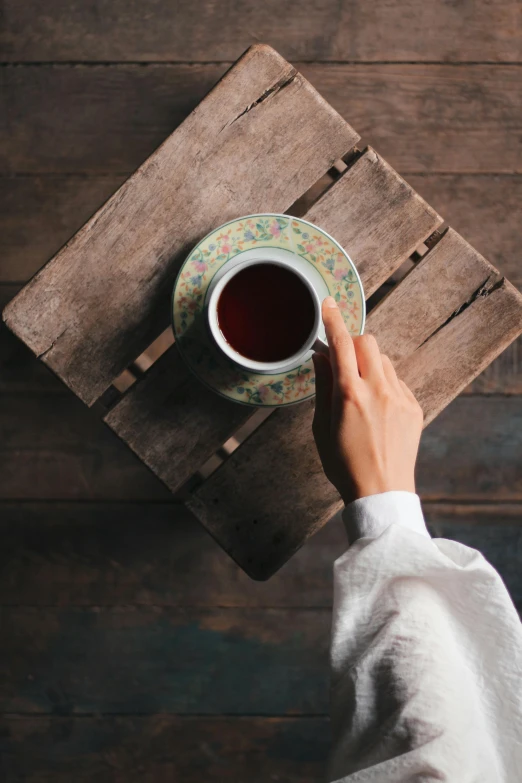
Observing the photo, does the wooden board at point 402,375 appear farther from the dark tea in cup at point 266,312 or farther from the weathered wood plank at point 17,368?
the weathered wood plank at point 17,368

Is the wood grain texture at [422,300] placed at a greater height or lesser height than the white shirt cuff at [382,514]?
greater

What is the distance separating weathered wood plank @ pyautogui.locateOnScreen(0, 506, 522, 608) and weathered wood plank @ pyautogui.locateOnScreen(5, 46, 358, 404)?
54 cm

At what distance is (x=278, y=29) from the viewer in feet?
4.23

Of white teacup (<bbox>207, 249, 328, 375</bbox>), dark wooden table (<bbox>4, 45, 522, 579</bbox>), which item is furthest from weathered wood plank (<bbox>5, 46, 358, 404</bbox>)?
white teacup (<bbox>207, 249, 328, 375</bbox>)

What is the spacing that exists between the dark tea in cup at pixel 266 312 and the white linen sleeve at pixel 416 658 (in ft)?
0.65

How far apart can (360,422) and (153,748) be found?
0.91 m

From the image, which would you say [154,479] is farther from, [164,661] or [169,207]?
[169,207]

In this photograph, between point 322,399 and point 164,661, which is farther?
point 164,661

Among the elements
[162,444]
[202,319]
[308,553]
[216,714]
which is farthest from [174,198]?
[216,714]

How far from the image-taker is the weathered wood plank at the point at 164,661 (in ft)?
4.29

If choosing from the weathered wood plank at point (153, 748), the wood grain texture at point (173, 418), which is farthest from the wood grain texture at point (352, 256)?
the weathered wood plank at point (153, 748)

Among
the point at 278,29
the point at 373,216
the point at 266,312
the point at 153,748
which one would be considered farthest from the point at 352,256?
the point at 153,748

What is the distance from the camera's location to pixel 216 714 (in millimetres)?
1309

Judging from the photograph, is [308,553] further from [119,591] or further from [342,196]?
[342,196]
